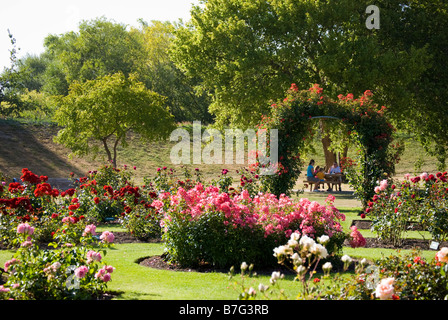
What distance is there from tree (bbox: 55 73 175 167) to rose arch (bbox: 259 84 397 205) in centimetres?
1039

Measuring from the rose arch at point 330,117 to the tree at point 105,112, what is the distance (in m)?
10.4

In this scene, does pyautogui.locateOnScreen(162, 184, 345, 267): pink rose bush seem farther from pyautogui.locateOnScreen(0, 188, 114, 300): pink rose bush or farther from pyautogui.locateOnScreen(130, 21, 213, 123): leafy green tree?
pyautogui.locateOnScreen(130, 21, 213, 123): leafy green tree

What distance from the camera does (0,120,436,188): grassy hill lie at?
28.3 metres

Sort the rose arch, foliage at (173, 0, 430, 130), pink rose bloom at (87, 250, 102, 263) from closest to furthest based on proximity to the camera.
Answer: pink rose bloom at (87, 250, 102, 263) < the rose arch < foliage at (173, 0, 430, 130)

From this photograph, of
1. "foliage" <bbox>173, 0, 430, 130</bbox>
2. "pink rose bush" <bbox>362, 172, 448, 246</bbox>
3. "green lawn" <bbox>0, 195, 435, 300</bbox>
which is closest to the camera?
A: "green lawn" <bbox>0, 195, 435, 300</bbox>

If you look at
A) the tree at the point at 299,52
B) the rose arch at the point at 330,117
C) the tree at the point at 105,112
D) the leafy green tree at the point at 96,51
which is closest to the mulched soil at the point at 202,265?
the rose arch at the point at 330,117

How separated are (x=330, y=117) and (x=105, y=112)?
11.9m

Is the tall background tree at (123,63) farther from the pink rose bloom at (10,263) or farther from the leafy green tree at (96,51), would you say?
the pink rose bloom at (10,263)

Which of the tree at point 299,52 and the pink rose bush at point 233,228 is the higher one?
the tree at point 299,52

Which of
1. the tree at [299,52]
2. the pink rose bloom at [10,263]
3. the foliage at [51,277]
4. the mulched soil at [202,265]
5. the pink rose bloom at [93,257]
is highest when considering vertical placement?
the tree at [299,52]

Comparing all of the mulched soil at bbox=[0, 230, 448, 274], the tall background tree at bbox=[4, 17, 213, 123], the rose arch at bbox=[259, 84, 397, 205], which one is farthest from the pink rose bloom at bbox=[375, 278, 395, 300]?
the tall background tree at bbox=[4, 17, 213, 123]

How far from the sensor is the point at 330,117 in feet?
44.1

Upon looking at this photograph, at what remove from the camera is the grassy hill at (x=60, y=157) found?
2834 centimetres

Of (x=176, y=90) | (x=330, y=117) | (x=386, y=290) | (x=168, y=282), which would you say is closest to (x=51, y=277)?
(x=168, y=282)
